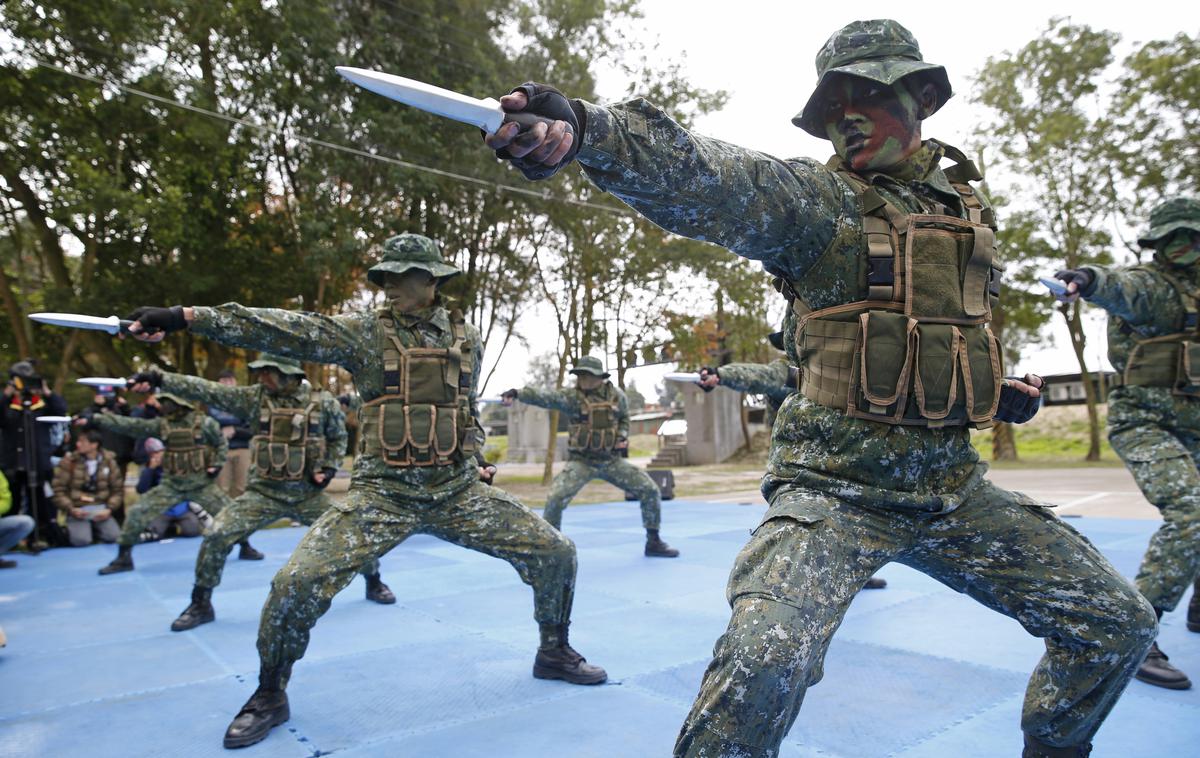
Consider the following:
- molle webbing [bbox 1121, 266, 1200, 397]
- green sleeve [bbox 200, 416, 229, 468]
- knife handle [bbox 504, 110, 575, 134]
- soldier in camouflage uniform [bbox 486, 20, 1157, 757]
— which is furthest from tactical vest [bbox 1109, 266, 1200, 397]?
green sleeve [bbox 200, 416, 229, 468]

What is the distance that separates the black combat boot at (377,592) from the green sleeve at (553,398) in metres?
3.13

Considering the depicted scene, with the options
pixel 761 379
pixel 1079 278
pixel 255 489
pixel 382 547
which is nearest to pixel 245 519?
pixel 255 489

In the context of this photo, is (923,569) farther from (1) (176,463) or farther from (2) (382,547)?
(1) (176,463)

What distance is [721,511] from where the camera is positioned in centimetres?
1335

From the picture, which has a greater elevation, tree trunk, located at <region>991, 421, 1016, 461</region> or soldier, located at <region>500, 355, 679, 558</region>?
soldier, located at <region>500, 355, 679, 558</region>

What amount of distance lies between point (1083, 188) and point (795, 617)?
23077 mm

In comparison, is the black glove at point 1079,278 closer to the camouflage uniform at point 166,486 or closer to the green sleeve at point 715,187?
the green sleeve at point 715,187

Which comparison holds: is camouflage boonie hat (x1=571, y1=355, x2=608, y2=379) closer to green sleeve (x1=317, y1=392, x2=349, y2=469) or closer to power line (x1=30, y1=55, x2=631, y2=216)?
green sleeve (x1=317, y1=392, x2=349, y2=469)

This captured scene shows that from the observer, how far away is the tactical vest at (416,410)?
13.6ft

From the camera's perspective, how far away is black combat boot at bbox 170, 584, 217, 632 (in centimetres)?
577

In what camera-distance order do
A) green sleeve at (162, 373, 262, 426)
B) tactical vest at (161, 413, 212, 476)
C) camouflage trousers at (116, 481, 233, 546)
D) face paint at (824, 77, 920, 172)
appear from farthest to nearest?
1. tactical vest at (161, 413, 212, 476)
2. camouflage trousers at (116, 481, 233, 546)
3. green sleeve at (162, 373, 262, 426)
4. face paint at (824, 77, 920, 172)

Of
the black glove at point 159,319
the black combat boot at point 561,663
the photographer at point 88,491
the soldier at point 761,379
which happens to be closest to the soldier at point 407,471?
the black combat boot at point 561,663

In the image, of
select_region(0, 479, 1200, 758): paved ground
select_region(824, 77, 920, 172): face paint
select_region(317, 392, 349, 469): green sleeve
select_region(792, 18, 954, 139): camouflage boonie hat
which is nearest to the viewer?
select_region(792, 18, 954, 139): camouflage boonie hat

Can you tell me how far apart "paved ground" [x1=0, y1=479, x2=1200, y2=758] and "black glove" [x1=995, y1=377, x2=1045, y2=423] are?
4.92ft
